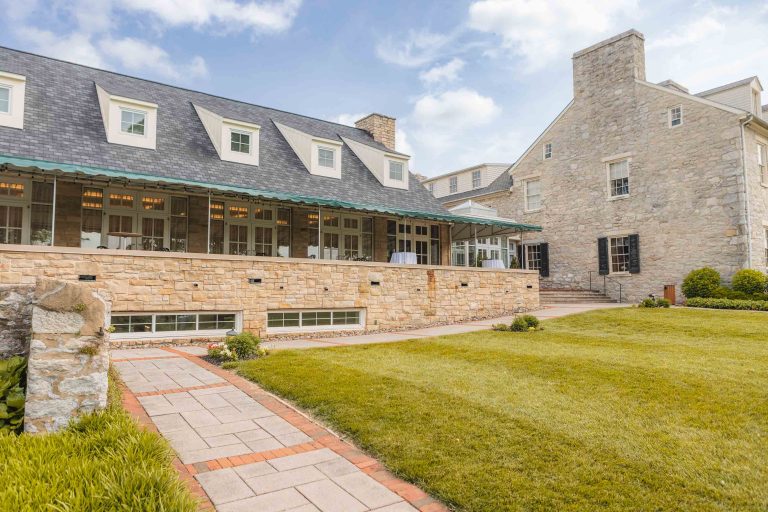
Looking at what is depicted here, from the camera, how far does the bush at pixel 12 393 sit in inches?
167

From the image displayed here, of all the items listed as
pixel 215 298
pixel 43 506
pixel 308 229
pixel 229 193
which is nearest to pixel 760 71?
pixel 308 229

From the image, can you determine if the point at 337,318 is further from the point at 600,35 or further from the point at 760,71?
the point at 760,71

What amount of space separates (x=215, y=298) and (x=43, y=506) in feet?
30.2

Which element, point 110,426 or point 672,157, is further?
point 672,157

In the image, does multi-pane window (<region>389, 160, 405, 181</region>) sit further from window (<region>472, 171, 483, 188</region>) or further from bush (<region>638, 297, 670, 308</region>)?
window (<region>472, 171, 483, 188</region>)

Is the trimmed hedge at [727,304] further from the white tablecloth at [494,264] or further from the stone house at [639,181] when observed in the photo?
the white tablecloth at [494,264]

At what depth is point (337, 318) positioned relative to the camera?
13.8 m

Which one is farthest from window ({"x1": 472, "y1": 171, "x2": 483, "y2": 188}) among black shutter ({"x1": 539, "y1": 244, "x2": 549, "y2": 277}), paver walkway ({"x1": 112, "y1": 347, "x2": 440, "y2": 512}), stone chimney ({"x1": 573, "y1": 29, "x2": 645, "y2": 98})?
paver walkway ({"x1": 112, "y1": 347, "x2": 440, "y2": 512})

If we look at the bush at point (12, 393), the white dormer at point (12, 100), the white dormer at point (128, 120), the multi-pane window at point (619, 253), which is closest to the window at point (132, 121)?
the white dormer at point (128, 120)

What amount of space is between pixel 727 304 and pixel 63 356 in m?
19.4

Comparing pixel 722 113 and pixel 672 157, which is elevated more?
pixel 722 113

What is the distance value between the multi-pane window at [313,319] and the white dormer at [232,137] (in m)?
5.81

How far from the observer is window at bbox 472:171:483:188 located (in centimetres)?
3203

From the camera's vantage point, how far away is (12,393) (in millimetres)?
4391
